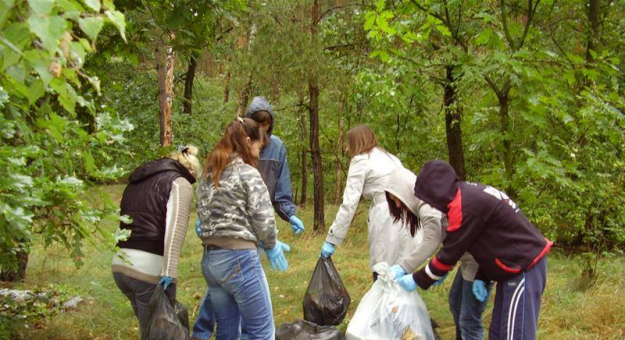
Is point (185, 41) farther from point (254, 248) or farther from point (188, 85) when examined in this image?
point (188, 85)

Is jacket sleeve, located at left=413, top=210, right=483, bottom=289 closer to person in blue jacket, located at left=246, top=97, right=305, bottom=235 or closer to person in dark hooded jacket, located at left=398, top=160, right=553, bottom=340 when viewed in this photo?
person in dark hooded jacket, located at left=398, top=160, right=553, bottom=340

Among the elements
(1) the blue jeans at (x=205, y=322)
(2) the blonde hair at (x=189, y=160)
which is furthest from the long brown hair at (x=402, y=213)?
(1) the blue jeans at (x=205, y=322)

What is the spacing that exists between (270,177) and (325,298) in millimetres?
1066

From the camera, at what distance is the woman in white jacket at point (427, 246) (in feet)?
11.7

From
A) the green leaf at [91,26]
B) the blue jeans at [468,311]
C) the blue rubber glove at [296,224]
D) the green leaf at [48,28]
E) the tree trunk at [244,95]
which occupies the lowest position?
the blue jeans at [468,311]

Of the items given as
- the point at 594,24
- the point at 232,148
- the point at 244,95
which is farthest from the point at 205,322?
the point at 244,95

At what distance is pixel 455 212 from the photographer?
10.3 feet

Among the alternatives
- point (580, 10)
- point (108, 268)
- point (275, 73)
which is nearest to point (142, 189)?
point (108, 268)

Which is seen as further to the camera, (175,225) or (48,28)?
(175,225)

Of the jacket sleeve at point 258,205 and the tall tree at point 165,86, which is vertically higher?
the tall tree at point 165,86

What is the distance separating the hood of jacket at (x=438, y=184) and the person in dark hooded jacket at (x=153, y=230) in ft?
4.43

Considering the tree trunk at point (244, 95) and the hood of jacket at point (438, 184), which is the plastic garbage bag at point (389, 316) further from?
the tree trunk at point (244, 95)

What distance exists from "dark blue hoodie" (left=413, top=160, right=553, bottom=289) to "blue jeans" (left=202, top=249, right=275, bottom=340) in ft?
3.58

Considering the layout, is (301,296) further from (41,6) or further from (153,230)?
(41,6)
